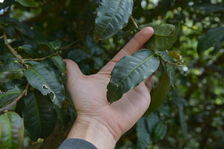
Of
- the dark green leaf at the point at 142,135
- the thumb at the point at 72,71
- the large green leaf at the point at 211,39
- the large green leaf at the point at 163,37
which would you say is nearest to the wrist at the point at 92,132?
the thumb at the point at 72,71

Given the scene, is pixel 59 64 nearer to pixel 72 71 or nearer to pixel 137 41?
pixel 72 71

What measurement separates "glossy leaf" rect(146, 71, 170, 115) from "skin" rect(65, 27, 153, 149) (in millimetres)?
61

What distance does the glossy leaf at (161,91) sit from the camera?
45.7 inches

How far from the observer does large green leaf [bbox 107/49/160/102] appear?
0.94 meters

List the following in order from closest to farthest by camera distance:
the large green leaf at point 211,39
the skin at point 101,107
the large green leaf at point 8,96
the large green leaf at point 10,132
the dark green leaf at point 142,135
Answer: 1. the large green leaf at point 10,132
2. the large green leaf at point 8,96
3. the skin at point 101,107
4. the large green leaf at point 211,39
5. the dark green leaf at point 142,135

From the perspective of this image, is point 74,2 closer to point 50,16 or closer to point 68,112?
point 50,16

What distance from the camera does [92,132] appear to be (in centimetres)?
108

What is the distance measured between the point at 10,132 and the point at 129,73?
1.02 feet

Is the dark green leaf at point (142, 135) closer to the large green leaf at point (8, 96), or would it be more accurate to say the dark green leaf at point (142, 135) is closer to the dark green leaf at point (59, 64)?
the dark green leaf at point (59, 64)

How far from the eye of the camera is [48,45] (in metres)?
1.21

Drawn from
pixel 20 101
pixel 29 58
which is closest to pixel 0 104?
pixel 20 101

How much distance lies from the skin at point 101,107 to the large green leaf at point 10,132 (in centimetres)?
21

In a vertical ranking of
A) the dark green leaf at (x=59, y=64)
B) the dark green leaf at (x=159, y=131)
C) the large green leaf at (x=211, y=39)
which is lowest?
the dark green leaf at (x=159, y=131)

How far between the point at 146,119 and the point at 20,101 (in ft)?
1.96
